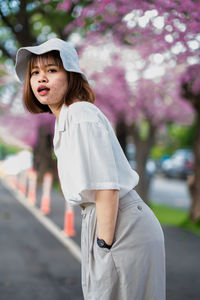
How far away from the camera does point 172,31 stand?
5.17 m

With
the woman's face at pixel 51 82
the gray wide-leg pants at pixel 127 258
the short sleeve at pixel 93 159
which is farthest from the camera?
the woman's face at pixel 51 82

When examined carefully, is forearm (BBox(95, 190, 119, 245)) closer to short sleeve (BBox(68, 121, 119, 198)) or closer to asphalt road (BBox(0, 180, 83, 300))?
short sleeve (BBox(68, 121, 119, 198))

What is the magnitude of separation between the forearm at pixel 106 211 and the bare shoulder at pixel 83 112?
0.32 metres

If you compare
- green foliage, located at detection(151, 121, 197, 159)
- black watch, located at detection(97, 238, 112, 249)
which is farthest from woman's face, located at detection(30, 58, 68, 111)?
green foliage, located at detection(151, 121, 197, 159)

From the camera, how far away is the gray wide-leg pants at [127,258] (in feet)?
7.78

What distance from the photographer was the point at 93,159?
2277 millimetres

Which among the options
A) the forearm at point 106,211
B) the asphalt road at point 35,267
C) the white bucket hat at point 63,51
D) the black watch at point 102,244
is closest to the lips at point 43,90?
the white bucket hat at point 63,51

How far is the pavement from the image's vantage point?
5.88 meters

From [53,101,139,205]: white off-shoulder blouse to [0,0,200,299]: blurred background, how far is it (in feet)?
8.80

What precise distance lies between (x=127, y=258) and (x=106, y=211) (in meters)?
0.26

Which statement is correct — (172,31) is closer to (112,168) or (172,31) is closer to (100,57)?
(112,168)

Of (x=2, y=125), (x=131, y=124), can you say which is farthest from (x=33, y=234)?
(x=2, y=125)

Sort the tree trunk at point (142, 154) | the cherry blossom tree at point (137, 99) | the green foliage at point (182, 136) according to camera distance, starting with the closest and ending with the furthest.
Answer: the cherry blossom tree at point (137, 99) < the tree trunk at point (142, 154) < the green foliage at point (182, 136)

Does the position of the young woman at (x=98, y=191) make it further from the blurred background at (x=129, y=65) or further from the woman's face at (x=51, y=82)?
the blurred background at (x=129, y=65)
